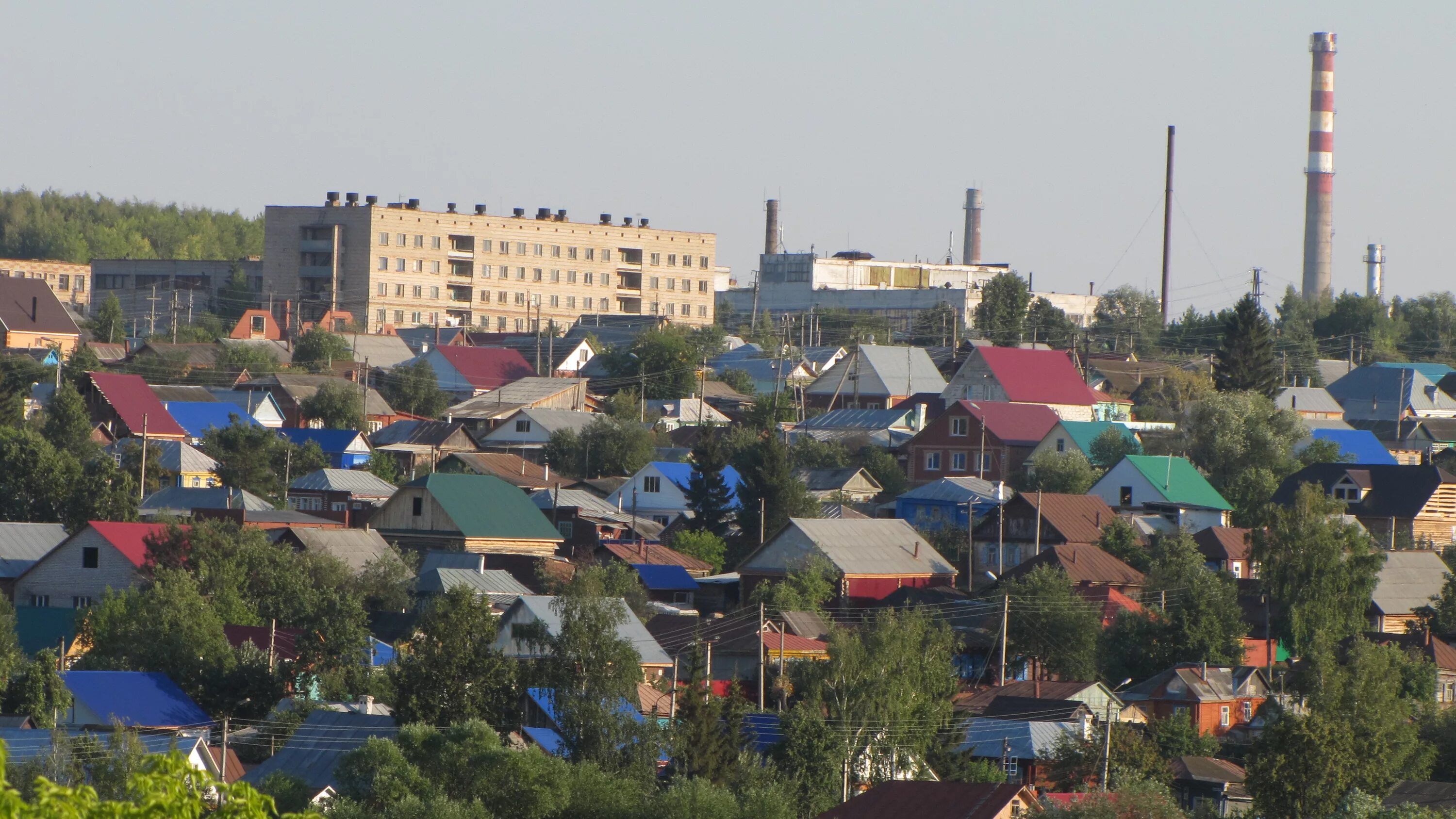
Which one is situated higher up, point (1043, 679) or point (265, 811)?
point (265, 811)

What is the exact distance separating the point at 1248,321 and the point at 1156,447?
10.1 meters

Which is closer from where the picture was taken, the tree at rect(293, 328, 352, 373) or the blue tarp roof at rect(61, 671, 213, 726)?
the blue tarp roof at rect(61, 671, 213, 726)

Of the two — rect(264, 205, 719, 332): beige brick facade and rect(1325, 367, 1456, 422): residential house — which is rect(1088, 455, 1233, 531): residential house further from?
rect(264, 205, 719, 332): beige brick facade

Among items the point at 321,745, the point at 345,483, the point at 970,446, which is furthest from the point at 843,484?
the point at 321,745

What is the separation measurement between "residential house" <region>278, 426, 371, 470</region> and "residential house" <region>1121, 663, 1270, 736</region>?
81.7 ft

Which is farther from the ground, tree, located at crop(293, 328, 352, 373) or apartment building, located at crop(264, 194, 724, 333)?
apartment building, located at crop(264, 194, 724, 333)

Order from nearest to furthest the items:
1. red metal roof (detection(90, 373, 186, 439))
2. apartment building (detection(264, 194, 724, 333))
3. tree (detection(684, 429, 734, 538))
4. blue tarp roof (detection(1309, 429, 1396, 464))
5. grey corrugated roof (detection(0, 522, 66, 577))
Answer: grey corrugated roof (detection(0, 522, 66, 577))
tree (detection(684, 429, 734, 538))
red metal roof (detection(90, 373, 186, 439))
blue tarp roof (detection(1309, 429, 1396, 464))
apartment building (detection(264, 194, 724, 333))

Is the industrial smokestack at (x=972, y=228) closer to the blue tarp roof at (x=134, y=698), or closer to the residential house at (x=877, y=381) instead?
the residential house at (x=877, y=381)

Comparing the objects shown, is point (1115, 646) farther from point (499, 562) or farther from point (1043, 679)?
point (499, 562)

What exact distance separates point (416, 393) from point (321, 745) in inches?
1490

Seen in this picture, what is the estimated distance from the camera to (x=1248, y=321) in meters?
59.7

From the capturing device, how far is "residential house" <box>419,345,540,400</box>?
6456cm

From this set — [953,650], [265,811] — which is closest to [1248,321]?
[953,650]

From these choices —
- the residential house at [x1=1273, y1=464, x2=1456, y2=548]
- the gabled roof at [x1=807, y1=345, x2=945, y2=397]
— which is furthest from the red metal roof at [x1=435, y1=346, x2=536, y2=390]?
the residential house at [x1=1273, y1=464, x2=1456, y2=548]
